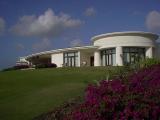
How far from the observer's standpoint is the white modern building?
2070 inches

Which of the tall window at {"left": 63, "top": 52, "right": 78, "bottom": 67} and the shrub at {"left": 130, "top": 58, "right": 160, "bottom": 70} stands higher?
the tall window at {"left": 63, "top": 52, "right": 78, "bottom": 67}

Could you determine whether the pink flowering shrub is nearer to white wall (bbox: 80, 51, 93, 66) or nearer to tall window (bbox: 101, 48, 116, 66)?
tall window (bbox: 101, 48, 116, 66)

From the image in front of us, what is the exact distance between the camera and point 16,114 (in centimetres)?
1509

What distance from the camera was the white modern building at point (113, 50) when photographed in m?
52.6

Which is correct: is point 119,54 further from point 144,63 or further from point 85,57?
point 144,63

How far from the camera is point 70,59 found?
5938 centimetres

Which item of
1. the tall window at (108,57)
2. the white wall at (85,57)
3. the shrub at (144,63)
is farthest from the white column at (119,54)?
the shrub at (144,63)

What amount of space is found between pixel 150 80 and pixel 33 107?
276 inches

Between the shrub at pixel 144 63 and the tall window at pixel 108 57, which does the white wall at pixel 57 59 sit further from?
the shrub at pixel 144 63

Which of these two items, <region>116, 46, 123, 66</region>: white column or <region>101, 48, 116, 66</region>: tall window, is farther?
<region>101, 48, 116, 66</region>: tall window

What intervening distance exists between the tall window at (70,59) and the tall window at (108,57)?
4.81 m

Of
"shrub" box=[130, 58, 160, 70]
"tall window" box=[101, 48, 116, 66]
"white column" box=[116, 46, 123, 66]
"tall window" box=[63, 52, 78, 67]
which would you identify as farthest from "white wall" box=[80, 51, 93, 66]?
"shrub" box=[130, 58, 160, 70]

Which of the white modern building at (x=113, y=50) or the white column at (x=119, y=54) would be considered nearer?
the white modern building at (x=113, y=50)

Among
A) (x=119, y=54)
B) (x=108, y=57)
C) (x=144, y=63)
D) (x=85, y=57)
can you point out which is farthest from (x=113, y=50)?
(x=144, y=63)
